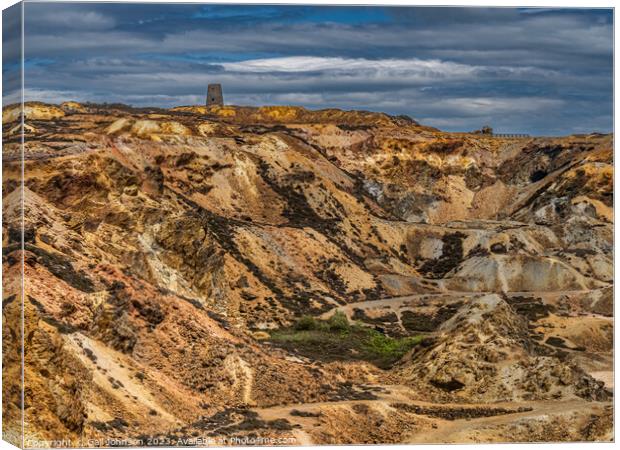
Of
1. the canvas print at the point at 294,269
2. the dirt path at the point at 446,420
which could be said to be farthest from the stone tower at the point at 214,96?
the dirt path at the point at 446,420

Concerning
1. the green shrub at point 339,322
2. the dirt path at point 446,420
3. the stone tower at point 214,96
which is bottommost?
the green shrub at point 339,322

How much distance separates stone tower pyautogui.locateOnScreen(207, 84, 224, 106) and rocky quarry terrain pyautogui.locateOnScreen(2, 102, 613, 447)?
70.7 inches

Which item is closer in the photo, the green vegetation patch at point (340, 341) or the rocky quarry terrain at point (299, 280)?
the rocky quarry terrain at point (299, 280)

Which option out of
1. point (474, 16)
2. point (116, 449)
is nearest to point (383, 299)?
point (474, 16)

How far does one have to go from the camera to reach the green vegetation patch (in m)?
59.9

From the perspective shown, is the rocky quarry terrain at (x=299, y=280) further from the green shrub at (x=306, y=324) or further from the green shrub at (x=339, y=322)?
the green shrub at (x=306, y=324)

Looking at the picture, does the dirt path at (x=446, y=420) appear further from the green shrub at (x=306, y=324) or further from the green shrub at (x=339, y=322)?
the green shrub at (x=306, y=324)

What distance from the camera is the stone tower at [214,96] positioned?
10530cm

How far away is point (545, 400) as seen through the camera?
51000 mm

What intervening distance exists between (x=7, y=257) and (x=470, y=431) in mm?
17225

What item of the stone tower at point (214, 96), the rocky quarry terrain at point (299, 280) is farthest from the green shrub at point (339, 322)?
the stone tower at point (214, 96)

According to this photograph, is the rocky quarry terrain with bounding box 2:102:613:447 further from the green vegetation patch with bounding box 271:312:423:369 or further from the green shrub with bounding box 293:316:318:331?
the green shrub with bounding box 293:316:318:331

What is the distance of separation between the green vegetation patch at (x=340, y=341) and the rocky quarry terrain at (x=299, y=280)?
27 centimetres

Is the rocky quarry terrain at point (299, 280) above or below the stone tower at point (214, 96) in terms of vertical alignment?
below
